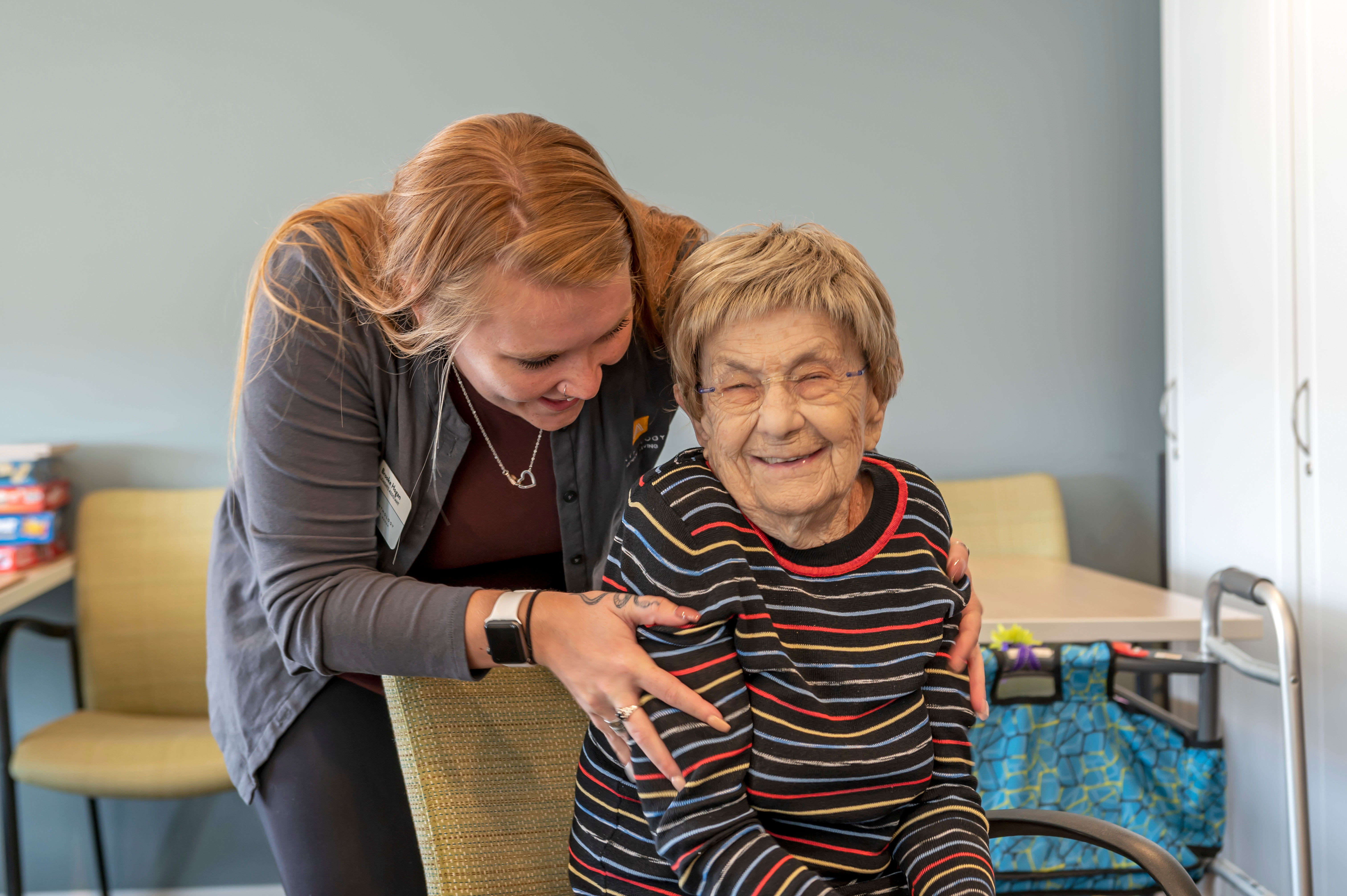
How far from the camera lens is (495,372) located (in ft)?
A: 3.35

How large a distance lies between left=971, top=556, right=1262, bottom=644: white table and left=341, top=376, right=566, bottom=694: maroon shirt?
81 cm

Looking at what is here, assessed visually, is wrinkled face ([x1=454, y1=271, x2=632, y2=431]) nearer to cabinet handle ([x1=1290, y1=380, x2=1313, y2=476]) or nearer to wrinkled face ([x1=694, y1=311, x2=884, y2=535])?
wrinkled face ([x1=694, y1=311, x2=884, y2=535])

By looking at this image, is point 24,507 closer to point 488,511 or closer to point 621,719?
point 488,511

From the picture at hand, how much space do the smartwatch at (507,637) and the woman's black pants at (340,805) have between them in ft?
0.94

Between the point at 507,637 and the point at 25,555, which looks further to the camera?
the point at 25,555

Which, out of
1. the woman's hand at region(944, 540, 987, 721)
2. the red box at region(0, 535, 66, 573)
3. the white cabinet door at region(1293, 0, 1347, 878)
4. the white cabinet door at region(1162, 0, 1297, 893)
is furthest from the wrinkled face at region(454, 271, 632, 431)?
the red box at region(0, 535, 66, 573)

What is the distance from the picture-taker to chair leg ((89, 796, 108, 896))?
2.53m

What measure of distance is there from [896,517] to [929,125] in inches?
83.9

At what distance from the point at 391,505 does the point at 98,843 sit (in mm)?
2134

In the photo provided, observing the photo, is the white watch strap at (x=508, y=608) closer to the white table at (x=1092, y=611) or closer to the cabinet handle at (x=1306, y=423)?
the white table at (x=1092, y=611)

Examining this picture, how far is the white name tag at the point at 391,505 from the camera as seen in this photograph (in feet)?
3.65

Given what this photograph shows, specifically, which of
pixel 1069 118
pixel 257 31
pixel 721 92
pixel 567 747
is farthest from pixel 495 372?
pixel 1069 118

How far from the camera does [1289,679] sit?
5.49 ft

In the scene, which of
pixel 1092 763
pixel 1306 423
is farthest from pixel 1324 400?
pixel 1092 763
